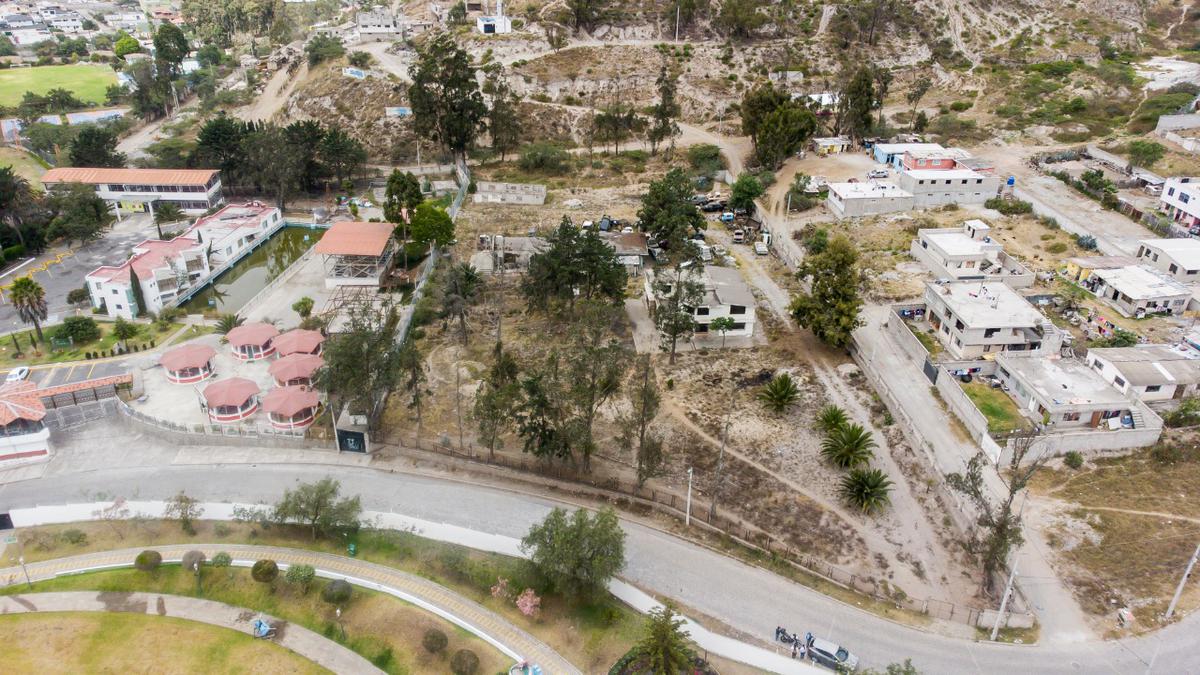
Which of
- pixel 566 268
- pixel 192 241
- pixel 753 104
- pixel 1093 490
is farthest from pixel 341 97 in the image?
pixel 1093 490

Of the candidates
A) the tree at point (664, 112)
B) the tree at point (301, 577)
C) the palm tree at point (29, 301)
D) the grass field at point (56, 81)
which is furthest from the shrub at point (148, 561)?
the grass field at point (56, 81)

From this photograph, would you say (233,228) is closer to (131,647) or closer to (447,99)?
(447,99)

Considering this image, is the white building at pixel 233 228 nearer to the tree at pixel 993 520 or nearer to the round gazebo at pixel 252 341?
the round gazebo at pixel 252 341

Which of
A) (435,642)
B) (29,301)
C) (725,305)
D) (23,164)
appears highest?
(23,164)

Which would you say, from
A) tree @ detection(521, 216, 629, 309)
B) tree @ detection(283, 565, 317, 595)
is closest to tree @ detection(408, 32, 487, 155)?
tree @ detection(521, 216, 629, 309)

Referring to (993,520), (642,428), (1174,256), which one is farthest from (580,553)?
(1174,256)
